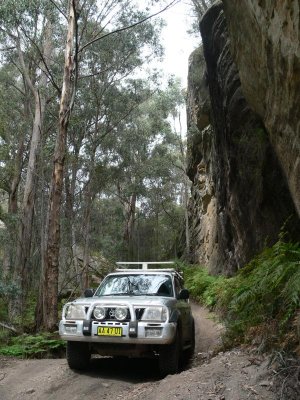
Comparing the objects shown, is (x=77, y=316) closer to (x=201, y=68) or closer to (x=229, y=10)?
A: (x=229, y=10)

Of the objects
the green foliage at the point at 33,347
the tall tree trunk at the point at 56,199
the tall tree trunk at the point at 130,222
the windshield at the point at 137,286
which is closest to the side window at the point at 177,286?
the windshield at the point at 137,286

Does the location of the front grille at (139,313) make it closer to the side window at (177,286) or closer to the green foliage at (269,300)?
the green foliage at (269,300)

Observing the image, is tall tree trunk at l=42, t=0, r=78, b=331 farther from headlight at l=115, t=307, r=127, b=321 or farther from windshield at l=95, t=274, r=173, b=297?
headlight at l=115, t=307, r=127, b=321

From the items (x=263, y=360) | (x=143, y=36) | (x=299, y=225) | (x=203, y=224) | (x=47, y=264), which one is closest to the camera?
(x=263, y=360)

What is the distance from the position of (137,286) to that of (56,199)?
15.3 ft

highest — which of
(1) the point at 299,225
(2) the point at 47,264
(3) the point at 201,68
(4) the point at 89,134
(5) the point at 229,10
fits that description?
(3) the point at 201,68

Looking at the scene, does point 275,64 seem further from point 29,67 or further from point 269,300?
point 29,67

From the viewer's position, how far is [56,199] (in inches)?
457

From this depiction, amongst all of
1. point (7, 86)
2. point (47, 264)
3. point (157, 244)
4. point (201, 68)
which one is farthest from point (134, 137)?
point (47, 264)

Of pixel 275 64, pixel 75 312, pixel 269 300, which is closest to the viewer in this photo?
pixel 275 64

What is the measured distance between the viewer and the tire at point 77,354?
6.70 m

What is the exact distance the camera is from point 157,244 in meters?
43.7

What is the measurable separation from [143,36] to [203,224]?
10.3 meters

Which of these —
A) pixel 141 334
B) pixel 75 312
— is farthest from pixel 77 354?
pixel 141 334
